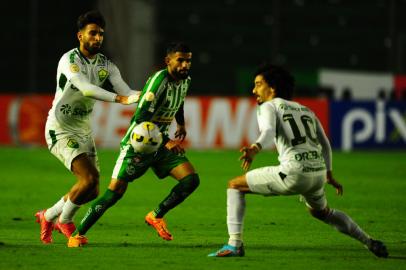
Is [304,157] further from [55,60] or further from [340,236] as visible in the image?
[55,60]

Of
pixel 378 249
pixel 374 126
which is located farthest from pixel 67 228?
pixel 374 126

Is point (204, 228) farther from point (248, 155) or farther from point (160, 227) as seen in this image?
point (248, 155)

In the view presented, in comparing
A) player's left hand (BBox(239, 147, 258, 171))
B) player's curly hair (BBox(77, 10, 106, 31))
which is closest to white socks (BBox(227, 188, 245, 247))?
player's left hand (BBox(239, 147, 258, 171))

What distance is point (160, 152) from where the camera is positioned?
1097cm

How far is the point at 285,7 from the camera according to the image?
33125 millimetres

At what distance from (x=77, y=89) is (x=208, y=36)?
23.9 m

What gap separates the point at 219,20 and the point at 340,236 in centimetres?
2362

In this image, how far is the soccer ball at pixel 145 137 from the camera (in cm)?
1044

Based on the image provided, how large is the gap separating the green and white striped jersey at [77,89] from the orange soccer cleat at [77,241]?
121 cm

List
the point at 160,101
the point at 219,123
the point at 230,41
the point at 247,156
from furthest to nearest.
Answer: the point at 230,41 < the point at 219,123 < the point at 160,101 < the point at 247,156

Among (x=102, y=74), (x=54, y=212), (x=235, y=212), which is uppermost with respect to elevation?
(x=102, y=74)

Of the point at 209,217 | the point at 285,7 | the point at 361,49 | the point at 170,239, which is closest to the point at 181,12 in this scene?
the point at 285,7

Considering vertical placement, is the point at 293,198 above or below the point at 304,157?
below

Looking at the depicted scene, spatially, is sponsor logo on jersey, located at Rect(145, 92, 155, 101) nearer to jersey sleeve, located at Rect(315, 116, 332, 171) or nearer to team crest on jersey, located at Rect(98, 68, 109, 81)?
team crest on jersey, located at Rect(98, 68, 109, 81)
